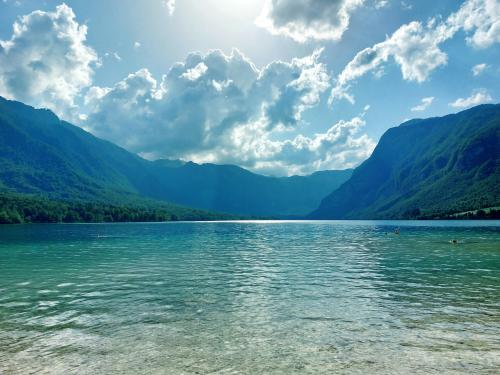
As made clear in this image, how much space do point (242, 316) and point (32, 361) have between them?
14387mm

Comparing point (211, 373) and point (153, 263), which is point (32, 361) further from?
point (153, 263)

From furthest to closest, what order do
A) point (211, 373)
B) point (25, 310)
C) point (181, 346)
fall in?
point (25, 310) < point (181, 346) < point (211, 373)

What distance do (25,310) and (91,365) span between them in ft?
54.0

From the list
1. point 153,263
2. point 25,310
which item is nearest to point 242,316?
point 25,310

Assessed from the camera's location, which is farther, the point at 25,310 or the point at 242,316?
the point at 25,310

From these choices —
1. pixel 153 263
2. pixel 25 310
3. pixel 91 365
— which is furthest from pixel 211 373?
pixel 153 263

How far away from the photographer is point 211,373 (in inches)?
726

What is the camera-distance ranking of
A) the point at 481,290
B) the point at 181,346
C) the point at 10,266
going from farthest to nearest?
the point at 10,266, the point at 481,290, the point at 181,346

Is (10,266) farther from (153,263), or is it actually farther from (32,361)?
(32,361)

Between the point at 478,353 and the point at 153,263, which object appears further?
the point at 153,263

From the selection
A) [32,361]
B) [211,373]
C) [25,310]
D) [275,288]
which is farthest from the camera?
[275,288]

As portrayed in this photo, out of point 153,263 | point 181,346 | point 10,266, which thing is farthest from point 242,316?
point 10,266

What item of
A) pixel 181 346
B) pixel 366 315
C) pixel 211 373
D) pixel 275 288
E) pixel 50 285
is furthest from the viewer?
pixel 50 285

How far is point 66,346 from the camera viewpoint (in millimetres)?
22516
